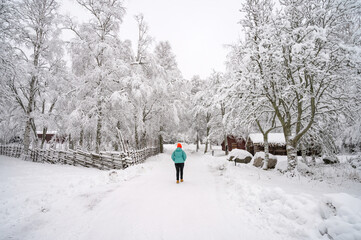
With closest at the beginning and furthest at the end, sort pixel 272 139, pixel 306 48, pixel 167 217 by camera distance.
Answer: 1. pixel 167 217
2. pixel 306 48
3. pixel 272 139

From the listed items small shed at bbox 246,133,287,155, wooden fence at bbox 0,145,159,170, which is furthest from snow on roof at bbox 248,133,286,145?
wooden fence at bbox 0,145,159,170

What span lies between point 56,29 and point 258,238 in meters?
19.2

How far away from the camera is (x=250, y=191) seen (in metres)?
5.50

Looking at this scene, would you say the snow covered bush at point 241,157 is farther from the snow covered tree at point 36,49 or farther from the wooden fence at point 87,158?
the snow covered tree at point 36,49

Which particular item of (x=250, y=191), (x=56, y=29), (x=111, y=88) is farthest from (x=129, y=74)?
(x=250, y=191)

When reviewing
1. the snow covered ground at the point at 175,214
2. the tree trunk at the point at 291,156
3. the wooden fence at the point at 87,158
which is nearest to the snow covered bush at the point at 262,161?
the tree trunk at the point at 291,156

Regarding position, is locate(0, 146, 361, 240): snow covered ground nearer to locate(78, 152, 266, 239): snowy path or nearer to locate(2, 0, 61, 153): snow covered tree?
locate(78, 152, 266, 239): snowy path

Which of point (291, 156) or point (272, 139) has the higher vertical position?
point (272, 139)

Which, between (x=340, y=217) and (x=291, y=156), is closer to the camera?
(x=340, y=217)

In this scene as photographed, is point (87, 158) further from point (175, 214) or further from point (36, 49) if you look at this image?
point (36, 49)

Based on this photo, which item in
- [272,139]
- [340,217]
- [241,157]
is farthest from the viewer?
[272,139]

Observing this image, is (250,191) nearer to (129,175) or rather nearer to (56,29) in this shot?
(129,175)

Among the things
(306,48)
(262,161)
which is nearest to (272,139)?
(262,161)

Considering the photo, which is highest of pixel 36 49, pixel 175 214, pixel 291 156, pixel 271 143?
pixel 36 49
